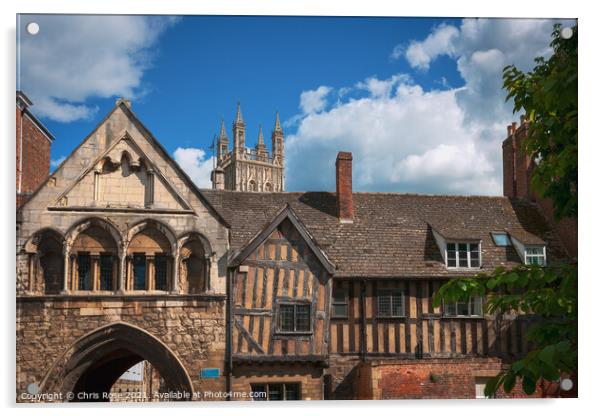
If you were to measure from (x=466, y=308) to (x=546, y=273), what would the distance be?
21.7 ft

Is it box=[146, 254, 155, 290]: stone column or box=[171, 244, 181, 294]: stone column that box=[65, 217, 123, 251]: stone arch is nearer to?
box=[146, 254, 155, 290]: stone column

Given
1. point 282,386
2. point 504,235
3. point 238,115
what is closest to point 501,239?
point 504,235

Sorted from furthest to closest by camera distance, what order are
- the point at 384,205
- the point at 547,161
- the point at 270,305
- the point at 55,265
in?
the point at 384,205 → the point at 270,305 → the point at 55,265 → the point at 547,161

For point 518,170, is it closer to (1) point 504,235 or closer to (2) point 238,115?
(1) point 504,235

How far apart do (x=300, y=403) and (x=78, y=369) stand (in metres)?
3.57

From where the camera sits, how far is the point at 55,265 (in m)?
10.1

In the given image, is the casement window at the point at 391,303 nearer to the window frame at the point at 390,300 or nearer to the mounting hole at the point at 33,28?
the window frame at the point at 390,300

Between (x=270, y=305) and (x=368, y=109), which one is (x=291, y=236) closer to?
(x=270, y=305)

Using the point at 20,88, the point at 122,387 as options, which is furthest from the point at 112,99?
the point at 122,387

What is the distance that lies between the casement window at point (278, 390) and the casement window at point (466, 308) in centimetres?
280

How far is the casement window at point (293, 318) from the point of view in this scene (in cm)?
1079

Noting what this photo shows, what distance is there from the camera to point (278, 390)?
34.9ft

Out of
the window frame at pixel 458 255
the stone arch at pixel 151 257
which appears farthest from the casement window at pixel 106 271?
the window frame at pixel 458 255
